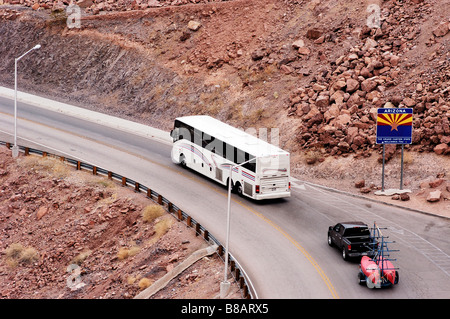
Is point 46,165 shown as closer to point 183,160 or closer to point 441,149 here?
point 183,160

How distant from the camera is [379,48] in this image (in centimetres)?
5009

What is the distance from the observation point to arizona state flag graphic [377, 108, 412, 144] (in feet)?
130

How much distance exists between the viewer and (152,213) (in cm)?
3756

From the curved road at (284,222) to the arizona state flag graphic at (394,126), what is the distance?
430cm

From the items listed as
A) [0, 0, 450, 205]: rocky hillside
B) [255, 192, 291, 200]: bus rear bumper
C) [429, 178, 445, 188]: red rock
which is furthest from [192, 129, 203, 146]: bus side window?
[429, 178, 445, 188]: red rock

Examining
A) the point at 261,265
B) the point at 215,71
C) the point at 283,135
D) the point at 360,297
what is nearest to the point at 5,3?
the point at 215,71

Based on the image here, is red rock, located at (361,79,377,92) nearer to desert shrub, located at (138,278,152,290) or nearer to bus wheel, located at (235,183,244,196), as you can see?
bus wheel, located at (235,183,244,196)

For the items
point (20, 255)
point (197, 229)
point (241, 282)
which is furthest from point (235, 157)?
point (20, 255)

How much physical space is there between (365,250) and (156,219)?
12.6m

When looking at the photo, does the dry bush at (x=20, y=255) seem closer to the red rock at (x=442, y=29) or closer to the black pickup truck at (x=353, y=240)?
the black pickup truck at (x=353, y=240)

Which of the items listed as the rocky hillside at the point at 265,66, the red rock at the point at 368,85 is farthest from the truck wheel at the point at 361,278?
the red rock at the point at 368,85

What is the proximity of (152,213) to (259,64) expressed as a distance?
22598mm

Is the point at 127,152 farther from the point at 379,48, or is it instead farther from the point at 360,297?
the point at 360,297

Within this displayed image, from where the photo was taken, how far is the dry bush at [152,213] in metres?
37.5
